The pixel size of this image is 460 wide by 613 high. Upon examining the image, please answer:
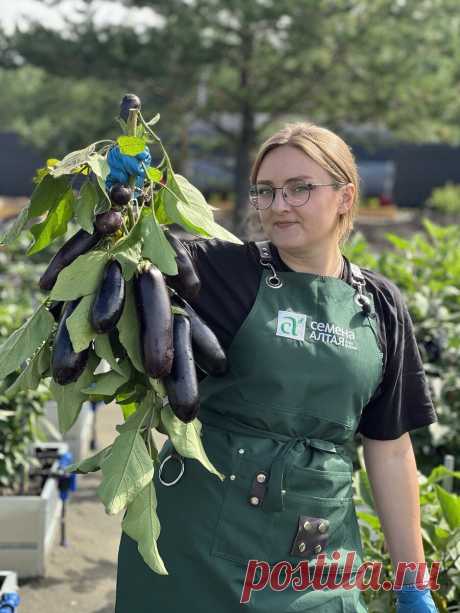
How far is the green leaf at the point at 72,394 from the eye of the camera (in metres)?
1.65

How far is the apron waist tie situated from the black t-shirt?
0.56 feet

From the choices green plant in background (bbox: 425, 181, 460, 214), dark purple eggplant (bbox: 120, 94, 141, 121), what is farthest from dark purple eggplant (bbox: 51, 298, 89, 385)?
green plant in background (bbox: 425, 181, 460, 214)

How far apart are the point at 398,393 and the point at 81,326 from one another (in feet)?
2.89

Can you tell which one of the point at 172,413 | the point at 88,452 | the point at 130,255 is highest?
the point at 130,255

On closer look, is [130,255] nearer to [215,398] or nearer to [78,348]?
[78,348]

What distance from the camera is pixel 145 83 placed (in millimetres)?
15180

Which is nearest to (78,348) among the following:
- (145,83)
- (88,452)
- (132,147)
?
(132,147)

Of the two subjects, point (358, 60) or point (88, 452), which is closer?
point (88, 452)

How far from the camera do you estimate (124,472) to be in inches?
61.4

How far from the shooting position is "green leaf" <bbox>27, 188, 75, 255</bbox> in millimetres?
1781

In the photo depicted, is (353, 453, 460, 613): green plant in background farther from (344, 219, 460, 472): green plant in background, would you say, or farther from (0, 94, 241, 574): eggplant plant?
(0, 94, 241, 574): eggplant plant

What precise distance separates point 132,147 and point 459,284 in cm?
342

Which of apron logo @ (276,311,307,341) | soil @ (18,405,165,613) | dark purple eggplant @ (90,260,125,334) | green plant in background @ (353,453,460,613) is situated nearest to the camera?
dark purple eggplant @ (90,260,125,334)

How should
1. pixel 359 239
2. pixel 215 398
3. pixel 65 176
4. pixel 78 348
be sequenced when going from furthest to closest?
1. pixel 359 239
2. pixel 215 398
3. pixel 65 176
4. pixel 78 348
